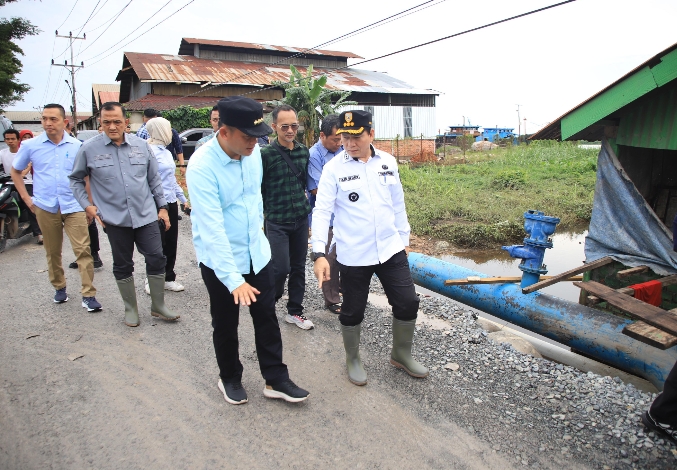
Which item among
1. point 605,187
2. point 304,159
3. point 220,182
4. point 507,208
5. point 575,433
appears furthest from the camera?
point 507,208

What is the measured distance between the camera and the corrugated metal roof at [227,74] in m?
22.0

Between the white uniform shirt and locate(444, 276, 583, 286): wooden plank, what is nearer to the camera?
the white uniform shirt

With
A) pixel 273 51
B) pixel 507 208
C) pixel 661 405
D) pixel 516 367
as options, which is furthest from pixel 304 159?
pixel 273 51

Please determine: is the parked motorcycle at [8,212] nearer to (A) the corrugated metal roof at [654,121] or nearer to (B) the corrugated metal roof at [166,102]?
(A) the corrugated metal roof at [654,121]

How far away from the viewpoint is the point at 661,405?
2.63m

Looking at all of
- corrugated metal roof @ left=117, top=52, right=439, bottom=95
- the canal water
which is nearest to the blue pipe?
the canal water

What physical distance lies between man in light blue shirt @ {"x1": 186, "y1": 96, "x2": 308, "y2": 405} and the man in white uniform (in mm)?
474

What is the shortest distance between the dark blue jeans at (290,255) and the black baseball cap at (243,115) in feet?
4.69

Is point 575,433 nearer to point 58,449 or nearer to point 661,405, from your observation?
point 661,405

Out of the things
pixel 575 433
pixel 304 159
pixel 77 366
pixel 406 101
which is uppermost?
pixel 406 101

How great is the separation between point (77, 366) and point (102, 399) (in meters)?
0.63

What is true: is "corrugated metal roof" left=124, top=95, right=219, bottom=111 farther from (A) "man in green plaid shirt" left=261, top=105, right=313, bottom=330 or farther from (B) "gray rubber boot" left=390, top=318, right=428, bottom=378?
(B) "gray rubber boot" left=390, top=318, right=428, bottom=378

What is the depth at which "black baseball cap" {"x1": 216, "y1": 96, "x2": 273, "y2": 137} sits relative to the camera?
97.4 inches

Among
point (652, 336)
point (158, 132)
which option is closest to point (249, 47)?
point (158, 132)
